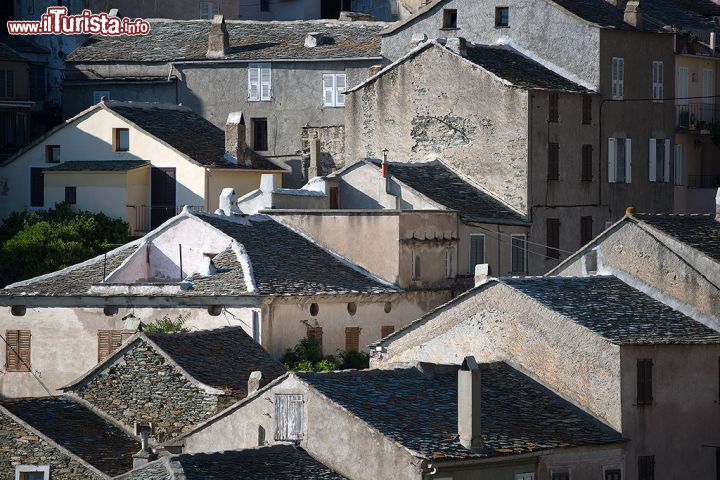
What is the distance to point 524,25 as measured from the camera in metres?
74.9

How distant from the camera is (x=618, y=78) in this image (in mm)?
74938

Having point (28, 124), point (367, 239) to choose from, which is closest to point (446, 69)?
point (367, 239)

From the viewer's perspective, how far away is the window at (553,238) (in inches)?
2837

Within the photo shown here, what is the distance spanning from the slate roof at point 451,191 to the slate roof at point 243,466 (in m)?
22.2

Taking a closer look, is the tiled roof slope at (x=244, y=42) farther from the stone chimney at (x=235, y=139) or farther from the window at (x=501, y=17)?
the window at (x=501, y=17)

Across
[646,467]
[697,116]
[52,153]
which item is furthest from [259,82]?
[646,467]

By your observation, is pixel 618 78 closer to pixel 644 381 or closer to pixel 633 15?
pixel 633 15

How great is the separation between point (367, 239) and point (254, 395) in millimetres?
17056

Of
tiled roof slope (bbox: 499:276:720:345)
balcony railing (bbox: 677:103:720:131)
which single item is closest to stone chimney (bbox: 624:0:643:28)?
balcony railing (bbox: 677:103:720:131)

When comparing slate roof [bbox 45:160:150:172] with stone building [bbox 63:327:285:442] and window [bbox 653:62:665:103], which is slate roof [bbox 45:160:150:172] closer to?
window [bbox 653:62:665:103]

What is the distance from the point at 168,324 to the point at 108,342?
7.02ft

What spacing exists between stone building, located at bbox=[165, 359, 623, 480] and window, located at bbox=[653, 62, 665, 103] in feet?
87.6

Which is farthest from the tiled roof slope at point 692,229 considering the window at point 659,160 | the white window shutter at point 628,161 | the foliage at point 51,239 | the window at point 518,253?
the foliage at point 51,239

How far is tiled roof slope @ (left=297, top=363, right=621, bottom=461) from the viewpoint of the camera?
4669cm
